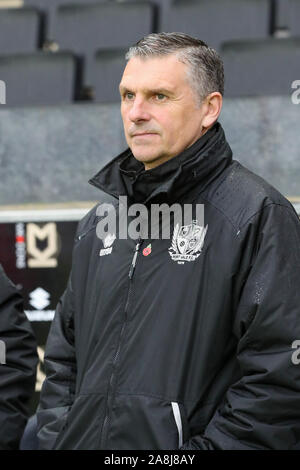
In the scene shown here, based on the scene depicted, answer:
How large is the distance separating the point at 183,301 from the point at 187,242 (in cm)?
14

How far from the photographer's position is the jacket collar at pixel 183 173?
198 centimetres

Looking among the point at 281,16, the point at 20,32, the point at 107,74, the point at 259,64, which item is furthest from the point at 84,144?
the point at 281,16

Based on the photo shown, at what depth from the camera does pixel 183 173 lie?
198cm

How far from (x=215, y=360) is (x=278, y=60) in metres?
2.52

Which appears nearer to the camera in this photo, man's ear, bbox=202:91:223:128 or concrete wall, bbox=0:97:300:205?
man's ear, bbox=202:91:223:128

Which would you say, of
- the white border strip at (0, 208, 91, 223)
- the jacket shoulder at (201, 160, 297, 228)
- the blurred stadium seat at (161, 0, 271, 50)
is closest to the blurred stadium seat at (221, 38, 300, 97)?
the blurred stadium seat at (161, 0, 271, 50)

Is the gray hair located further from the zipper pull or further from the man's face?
the zipper pull

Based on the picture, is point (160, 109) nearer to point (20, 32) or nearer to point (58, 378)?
point (58, 378)

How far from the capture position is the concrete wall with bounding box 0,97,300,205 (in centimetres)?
355

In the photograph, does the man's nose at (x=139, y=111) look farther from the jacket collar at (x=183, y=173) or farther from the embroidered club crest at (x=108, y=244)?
the embroidered club crest at (x=108, y=244)

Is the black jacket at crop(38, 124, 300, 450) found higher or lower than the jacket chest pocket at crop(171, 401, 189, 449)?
higher

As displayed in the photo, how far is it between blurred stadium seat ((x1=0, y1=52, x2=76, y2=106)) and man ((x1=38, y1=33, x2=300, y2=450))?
2.33 meters

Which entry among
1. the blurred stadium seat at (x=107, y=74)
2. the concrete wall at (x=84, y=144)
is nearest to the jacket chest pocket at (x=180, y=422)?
the concrete wall at (x=84, y=144)
